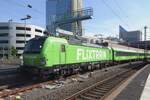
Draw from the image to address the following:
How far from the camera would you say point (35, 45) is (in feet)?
59.5

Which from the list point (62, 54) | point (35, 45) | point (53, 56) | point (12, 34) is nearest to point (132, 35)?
point (12, 34)

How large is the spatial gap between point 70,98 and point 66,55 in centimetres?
837

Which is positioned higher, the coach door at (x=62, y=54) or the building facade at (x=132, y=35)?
the building facade at (x=132, y=35)

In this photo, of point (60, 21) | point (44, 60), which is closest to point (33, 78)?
point (44, 60)

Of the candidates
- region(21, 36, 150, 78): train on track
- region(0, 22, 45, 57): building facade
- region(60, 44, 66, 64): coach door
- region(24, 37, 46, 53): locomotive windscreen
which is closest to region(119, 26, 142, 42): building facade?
region(0, 22, 45, 57): building facade

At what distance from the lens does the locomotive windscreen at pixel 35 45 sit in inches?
698

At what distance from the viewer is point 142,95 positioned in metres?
13.8

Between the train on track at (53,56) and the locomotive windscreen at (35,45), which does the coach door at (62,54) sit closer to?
the train on track at (53,56)

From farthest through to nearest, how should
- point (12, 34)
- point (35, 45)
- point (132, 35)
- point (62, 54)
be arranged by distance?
point (132, 35), point (12, 34), point (62, 54), point (35, 45)

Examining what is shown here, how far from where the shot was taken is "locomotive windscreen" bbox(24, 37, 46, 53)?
1772cm

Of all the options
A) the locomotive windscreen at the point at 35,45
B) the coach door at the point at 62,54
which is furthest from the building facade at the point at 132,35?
the locomotive windscreen at the point at 35,45

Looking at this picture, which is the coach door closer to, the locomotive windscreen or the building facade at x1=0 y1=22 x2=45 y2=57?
the locomotive windscreen

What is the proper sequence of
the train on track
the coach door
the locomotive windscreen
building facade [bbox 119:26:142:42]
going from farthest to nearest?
building facade [bbox 119:26:142:42] < the coach door < the locomotive windscreen < the train on track

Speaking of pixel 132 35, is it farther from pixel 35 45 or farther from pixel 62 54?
pixel 35 45
